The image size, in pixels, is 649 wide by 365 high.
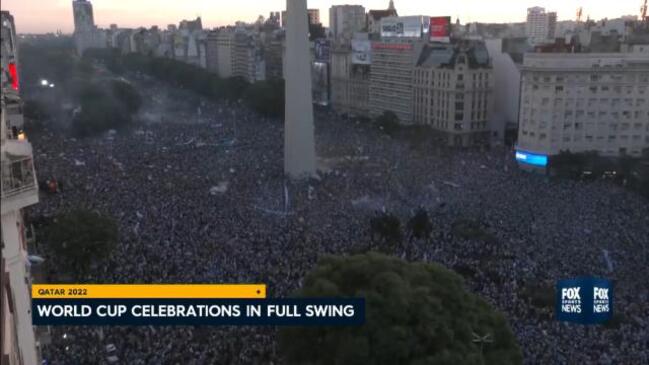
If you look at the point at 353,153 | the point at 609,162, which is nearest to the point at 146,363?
the point at 353,153

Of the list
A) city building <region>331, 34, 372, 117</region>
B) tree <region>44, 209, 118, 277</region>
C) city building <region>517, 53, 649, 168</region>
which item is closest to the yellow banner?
tree <region>44, 209, 118, 277</region>

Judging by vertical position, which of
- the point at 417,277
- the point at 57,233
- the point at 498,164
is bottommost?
the point at 498,164

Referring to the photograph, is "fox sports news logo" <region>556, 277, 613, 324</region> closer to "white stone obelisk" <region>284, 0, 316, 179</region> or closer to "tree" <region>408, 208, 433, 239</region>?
"tree" <region>408, 208, 433, 239</region>

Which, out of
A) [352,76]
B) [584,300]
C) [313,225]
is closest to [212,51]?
[352,76]

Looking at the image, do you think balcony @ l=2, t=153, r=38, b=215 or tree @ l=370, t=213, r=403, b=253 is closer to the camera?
balcony @ l=2, t=153, r=38, b=215

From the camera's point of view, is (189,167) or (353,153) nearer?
(189,167)

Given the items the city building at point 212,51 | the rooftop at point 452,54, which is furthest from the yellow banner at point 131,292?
the city building at point 212,51

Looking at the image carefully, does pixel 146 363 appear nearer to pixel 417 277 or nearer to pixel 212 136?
pixel 417 277

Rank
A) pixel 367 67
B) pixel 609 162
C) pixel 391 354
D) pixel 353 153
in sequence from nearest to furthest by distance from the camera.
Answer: pixel 391 354, pixel 609 162, pixel 353 153, pixel 367 67
